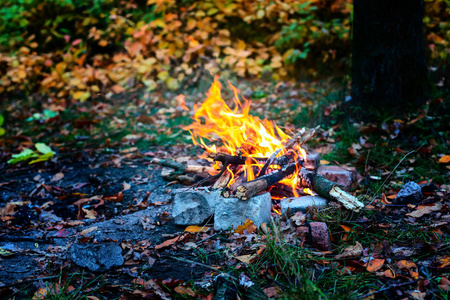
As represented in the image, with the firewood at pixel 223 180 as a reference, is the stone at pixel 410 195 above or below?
below

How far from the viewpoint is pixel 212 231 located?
280 centimetres

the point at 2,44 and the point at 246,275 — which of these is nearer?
the point at 246,275

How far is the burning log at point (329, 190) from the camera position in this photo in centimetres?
260

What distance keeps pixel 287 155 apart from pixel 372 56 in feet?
6.58

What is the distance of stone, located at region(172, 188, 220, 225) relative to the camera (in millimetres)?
2895

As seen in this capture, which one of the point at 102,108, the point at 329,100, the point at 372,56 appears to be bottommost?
the point at 102,108

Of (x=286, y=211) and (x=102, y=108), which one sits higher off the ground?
(x=286, y=211)

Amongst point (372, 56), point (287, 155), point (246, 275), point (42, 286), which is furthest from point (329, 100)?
point (42, 286)

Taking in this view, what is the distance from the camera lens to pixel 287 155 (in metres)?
3.20

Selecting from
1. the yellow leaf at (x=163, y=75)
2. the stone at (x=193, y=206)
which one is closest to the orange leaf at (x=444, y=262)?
the stone at (x=193, y=206)

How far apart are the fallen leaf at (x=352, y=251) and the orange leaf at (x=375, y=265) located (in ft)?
0.34

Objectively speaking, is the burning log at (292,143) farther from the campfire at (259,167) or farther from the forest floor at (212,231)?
the forest floor at (212,231)

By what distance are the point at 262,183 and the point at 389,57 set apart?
2.55m

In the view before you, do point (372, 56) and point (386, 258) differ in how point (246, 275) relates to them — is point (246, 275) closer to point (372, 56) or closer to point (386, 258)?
point (386, 258)
